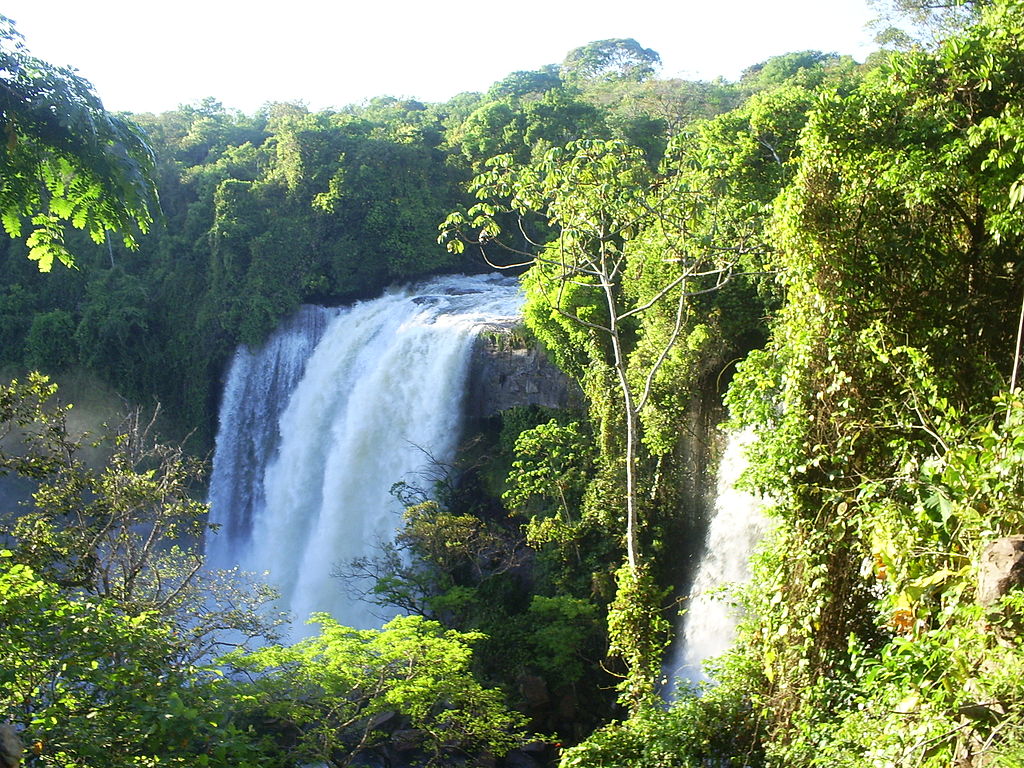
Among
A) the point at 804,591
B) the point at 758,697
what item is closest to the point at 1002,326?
the point at 804,591

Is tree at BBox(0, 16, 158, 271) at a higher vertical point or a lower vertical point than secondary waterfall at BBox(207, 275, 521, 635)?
higher

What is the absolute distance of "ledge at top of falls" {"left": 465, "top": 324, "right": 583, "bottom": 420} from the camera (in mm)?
15430

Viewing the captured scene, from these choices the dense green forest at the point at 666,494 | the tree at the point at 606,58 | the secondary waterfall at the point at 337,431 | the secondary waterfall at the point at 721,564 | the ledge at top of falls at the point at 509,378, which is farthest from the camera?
the tree at the point at 606,58

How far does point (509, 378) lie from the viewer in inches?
623

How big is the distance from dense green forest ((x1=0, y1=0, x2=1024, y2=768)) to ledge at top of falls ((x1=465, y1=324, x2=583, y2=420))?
341 mm

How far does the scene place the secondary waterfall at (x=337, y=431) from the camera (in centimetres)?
1605

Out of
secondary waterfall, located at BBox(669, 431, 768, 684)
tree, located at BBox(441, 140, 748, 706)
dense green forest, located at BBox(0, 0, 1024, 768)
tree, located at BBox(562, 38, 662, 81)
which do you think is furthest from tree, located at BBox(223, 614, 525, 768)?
tree, located at BBox(562, 38, 662, 81)

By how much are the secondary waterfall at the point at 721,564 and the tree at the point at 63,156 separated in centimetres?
761

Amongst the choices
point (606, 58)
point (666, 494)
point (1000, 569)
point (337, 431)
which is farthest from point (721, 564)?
point (606, 58)

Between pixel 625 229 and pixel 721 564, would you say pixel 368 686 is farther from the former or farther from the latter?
pixel 625 229

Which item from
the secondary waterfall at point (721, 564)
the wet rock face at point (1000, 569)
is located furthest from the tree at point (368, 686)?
the wet rock face at point (1000, 569)

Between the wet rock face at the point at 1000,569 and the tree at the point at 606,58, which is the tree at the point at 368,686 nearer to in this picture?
the wet rock face at the point at 1000,569

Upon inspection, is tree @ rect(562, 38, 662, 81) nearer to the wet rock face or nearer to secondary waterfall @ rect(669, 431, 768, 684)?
secondary waterfall @ rect(669, 431, 768, 684)

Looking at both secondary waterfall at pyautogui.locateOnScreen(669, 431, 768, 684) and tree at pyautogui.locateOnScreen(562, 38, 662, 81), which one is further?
tree at pyautogui.locateOnScreen(562, 38, 662, 81)
